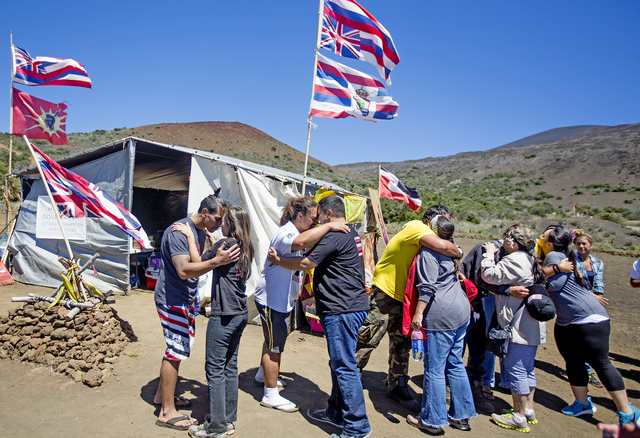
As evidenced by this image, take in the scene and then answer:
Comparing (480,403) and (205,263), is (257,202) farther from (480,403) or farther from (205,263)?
(480,403)

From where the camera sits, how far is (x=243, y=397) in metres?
3.52

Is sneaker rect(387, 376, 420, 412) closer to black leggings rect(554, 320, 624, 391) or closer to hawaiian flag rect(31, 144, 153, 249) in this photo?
black leggings rect(554, 320, 624, 391)

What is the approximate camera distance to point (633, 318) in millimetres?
7312

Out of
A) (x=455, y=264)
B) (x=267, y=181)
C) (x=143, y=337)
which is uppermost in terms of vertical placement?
(x=267, y=181)

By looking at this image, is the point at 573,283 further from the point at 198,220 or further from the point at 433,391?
the point at 198,220

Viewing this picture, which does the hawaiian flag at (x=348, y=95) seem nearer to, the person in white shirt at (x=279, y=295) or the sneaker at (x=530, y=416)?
the person in white shirt at (x=279, y=295)

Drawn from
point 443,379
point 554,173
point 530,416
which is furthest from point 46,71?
point 554,173

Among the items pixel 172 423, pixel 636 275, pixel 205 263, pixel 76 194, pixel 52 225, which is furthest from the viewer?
pixel 52 225

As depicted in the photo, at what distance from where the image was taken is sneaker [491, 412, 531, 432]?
325cm

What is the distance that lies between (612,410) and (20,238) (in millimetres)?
10693

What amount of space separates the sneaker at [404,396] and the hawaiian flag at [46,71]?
6404 millimetres

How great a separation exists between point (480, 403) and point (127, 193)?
6.90 metres

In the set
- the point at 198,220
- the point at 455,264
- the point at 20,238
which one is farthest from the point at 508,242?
the point at 20,238

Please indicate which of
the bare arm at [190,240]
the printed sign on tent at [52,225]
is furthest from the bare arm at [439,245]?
the printed sign on tent at [52,225]
